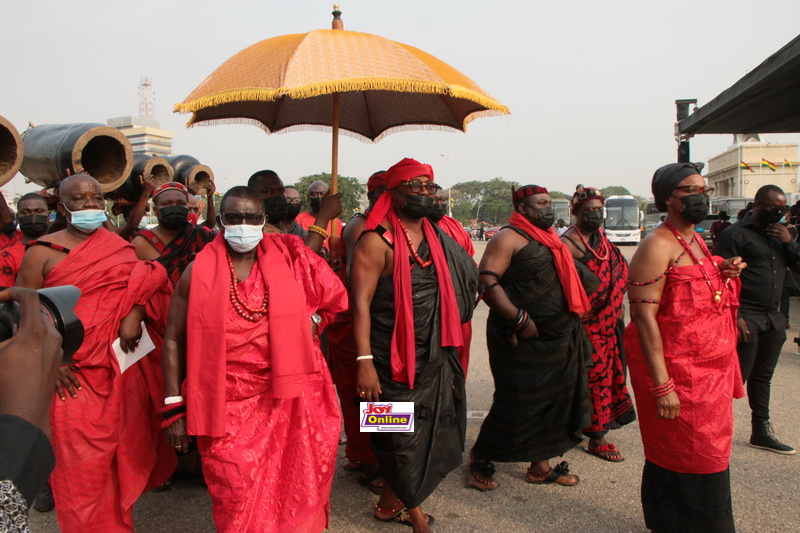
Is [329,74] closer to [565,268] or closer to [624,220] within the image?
[565,268]

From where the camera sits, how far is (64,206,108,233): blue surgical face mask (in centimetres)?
343

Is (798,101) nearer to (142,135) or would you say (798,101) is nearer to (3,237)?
(3,237)

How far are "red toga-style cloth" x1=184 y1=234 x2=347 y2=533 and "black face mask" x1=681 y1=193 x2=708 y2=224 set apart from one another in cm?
196

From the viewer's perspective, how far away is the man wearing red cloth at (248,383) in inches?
112

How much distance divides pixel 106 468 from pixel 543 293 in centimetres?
275

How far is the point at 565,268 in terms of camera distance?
4102 millimetres

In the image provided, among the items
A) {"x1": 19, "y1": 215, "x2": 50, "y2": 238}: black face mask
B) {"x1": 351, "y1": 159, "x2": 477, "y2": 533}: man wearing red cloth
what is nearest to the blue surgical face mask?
{"x1": 351, "y1": 159, "x2": 477, "y2": 533}: man wearing red cloth

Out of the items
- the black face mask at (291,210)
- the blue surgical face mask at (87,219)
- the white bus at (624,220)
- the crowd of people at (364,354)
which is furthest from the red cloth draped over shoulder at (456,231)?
the white bus at (624,220)

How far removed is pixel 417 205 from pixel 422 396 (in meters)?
1.08

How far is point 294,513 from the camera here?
2.93m

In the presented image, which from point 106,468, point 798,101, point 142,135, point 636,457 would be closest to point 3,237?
point 106,468

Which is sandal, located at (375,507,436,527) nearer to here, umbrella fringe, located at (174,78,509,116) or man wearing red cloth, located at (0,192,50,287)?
umbrella fringe, located at (174,78,509,116)

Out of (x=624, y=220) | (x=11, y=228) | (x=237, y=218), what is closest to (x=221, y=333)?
(x=237, y=218)

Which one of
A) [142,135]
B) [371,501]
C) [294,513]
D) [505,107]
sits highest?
[142,135]
